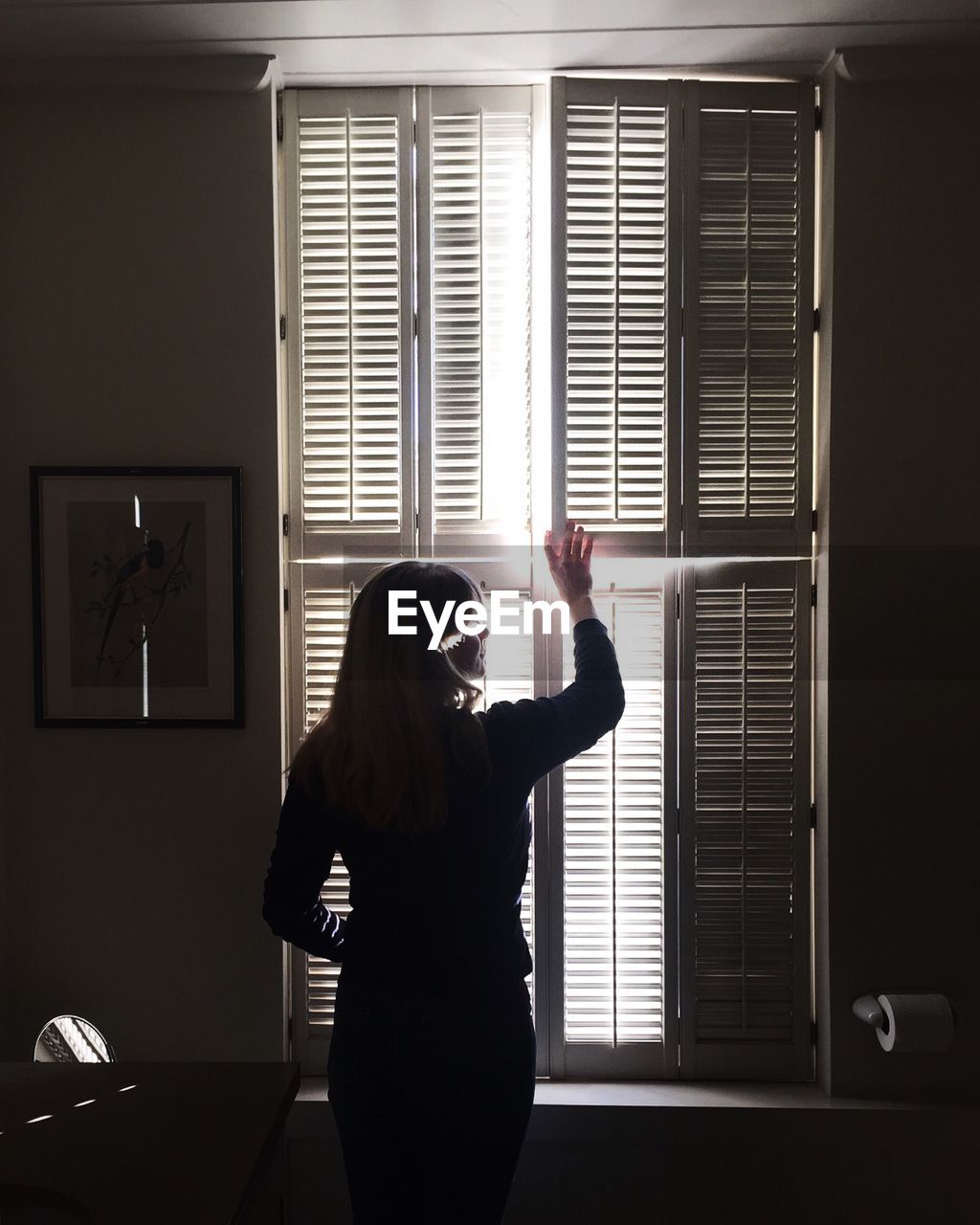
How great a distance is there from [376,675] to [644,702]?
0.68 meters

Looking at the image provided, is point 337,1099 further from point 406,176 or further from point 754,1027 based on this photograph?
point 406,176

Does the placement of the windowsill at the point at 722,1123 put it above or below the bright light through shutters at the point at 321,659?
below

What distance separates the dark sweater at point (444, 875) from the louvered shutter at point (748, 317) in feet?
2.23

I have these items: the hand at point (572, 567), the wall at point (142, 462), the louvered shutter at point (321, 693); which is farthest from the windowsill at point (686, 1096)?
the hand at point (572, 567)

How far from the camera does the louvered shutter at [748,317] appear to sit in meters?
1.63

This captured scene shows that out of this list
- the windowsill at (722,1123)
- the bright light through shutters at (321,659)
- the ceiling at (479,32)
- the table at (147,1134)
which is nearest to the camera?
the table at (147,1134)

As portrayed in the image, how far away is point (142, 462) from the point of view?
5.27 feet

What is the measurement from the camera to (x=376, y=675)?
1.15 meters

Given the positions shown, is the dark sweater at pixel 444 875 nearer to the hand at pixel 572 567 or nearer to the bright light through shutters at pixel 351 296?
the hand at pixel 572 567

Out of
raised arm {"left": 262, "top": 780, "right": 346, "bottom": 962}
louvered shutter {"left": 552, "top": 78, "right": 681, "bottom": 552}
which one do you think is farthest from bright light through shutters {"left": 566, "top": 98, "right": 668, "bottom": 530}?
raised arm {"left": 262, "top": 780, "right": 346, "bottom": 962}

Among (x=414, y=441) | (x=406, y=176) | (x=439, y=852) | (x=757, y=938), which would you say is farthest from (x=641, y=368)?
(x=757, y=938)

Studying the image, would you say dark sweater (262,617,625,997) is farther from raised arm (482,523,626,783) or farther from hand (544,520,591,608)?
hand (544,520,591,608)

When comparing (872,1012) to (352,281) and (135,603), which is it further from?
(352,281)

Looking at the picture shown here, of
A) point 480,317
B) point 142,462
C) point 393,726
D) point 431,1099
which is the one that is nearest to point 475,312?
point 480,317
